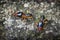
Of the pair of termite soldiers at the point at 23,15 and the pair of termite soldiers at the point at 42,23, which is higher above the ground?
the pair of termite soldiers at the point at 23,15

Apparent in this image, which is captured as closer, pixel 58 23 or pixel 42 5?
pixel 58 23

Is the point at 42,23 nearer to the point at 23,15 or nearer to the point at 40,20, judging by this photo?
the point at 40,20

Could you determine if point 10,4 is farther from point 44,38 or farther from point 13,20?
point 44,38

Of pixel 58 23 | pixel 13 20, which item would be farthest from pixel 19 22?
pixel 58 23

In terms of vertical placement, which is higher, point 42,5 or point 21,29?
point 42,5

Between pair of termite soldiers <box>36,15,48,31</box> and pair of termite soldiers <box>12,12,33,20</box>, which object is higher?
pair of termite soldiers <box>12,12,33,20</box>

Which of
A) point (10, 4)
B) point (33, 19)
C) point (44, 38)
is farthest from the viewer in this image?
point (10, 4)

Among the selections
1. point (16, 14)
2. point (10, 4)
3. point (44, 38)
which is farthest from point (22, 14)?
point (44, 38)

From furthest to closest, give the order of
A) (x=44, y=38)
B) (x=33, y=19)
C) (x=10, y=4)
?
(x=10, y=4)
(x=33, y=19)
(x=44, y=38)

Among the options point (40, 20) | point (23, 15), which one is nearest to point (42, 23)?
point (40, 20)

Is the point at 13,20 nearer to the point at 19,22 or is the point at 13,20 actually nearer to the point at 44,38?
the point at 19,22
